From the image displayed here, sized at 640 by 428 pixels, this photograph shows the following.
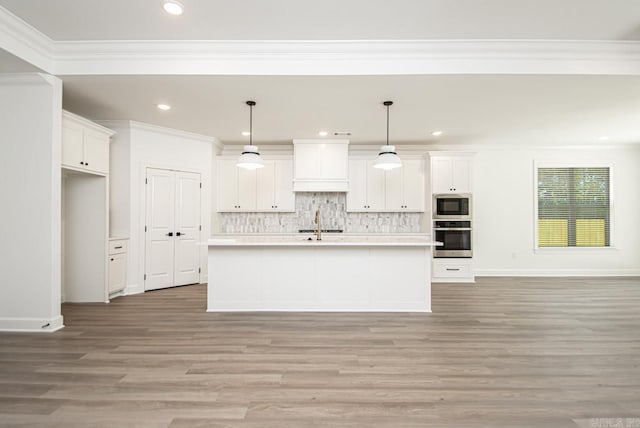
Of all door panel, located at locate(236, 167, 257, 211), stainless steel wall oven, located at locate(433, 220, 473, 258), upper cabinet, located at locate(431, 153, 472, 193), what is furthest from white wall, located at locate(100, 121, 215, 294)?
stainless steel wall oven, located at locate(433, 220, 473, 258)

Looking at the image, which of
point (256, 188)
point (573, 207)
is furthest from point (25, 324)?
point (573, 207)

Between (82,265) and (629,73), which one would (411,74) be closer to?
(629,73)

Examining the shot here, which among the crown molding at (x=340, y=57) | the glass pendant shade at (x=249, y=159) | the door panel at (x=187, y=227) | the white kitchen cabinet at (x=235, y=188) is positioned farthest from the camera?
the white kitchen cabinet at (x=235, y=188)

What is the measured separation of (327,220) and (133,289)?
3.61 meters

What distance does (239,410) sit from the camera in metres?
1.91

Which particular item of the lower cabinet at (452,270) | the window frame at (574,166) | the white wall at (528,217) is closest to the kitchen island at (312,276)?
the lower cabinet at (452,270)

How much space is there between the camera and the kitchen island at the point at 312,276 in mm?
3994

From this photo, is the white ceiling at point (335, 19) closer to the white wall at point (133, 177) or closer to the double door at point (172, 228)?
the white wall at point (133, 177)

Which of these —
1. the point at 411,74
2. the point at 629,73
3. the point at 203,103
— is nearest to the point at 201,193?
the point at 203,103

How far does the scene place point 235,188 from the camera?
6.36m

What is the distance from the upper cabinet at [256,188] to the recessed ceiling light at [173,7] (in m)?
3.74

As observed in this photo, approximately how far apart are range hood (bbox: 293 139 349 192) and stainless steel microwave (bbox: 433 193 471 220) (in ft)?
5.78

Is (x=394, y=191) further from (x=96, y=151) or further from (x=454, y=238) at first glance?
(x=96, y=151)

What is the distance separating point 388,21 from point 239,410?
3.25m
